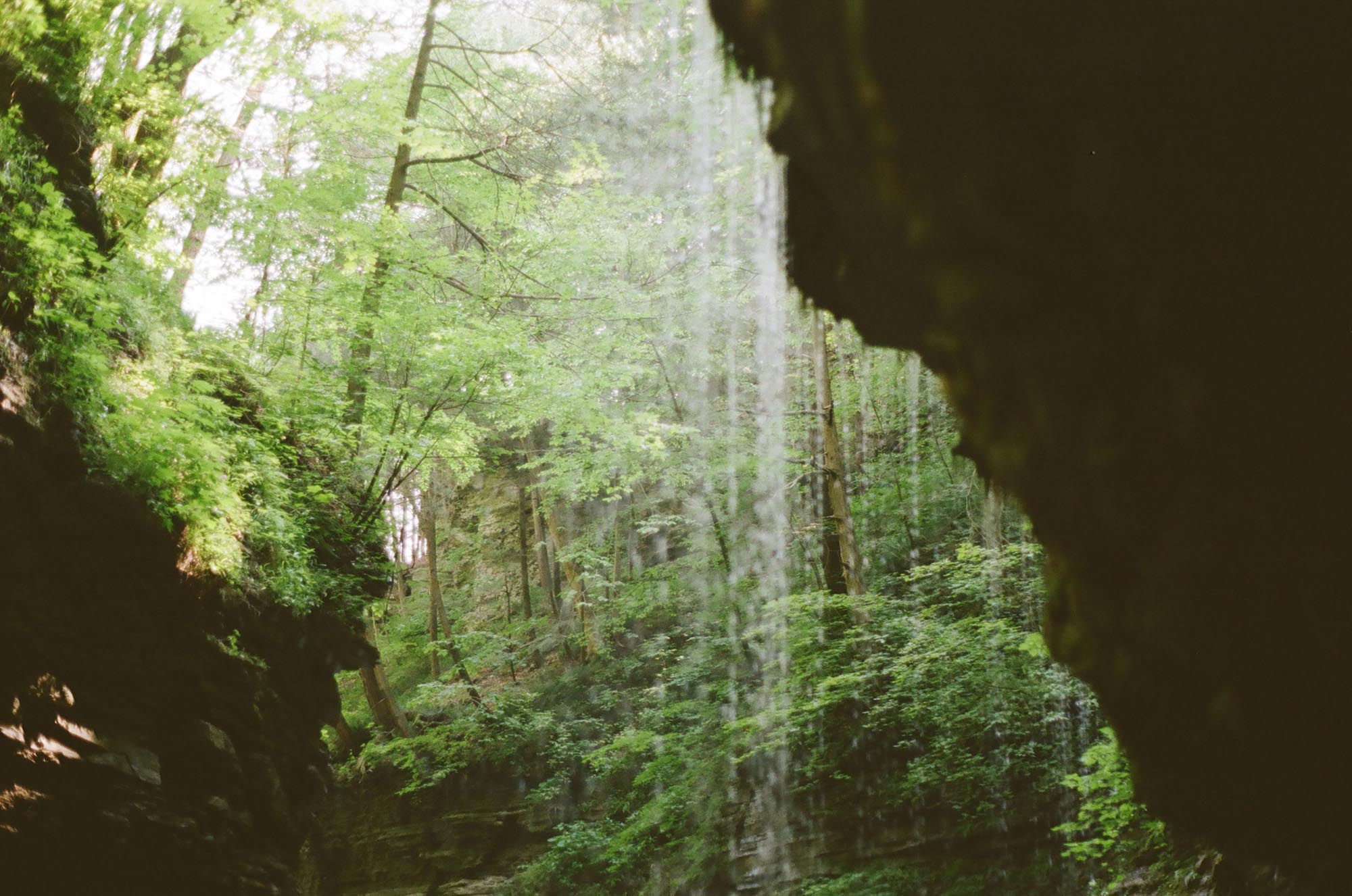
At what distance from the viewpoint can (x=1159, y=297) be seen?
5.63 feet

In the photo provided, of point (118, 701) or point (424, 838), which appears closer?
point (118, 701)

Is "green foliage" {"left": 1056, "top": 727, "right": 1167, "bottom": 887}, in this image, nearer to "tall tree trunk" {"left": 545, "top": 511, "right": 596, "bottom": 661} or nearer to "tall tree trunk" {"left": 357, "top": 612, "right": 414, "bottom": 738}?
"tall tree trunk" {"left": 545, "top": 511, "right": 596, "bottom": 661}

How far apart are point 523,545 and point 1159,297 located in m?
19.5

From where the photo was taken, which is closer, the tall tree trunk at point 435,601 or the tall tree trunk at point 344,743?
the tall tree trunk at point 435,601

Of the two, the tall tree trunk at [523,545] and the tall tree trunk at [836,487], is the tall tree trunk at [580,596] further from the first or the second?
the tall tree trunk at [836,487]

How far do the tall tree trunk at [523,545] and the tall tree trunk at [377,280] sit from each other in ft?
34.9

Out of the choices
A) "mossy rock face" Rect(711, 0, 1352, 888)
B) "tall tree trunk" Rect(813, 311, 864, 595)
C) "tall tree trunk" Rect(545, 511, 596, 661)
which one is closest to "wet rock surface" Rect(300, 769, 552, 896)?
"tall tree trunk" Rect(545, 511, 596, 661)

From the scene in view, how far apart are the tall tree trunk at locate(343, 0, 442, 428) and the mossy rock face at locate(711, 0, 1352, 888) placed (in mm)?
7530

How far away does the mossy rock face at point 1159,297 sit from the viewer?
5.17 feet

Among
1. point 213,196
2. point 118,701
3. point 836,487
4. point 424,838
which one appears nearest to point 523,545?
point 424,838

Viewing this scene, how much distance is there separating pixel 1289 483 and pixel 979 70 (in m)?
1.21

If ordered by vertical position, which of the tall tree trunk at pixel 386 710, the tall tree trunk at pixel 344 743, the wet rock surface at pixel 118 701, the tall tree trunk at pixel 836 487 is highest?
the tall tree trunk at pixel 836 487

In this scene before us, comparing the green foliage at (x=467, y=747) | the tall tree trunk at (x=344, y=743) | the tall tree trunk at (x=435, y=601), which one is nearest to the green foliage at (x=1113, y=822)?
the green foliage at (x=467, y=747)

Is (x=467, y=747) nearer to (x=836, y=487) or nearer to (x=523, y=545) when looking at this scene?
(x=523, y=545)
